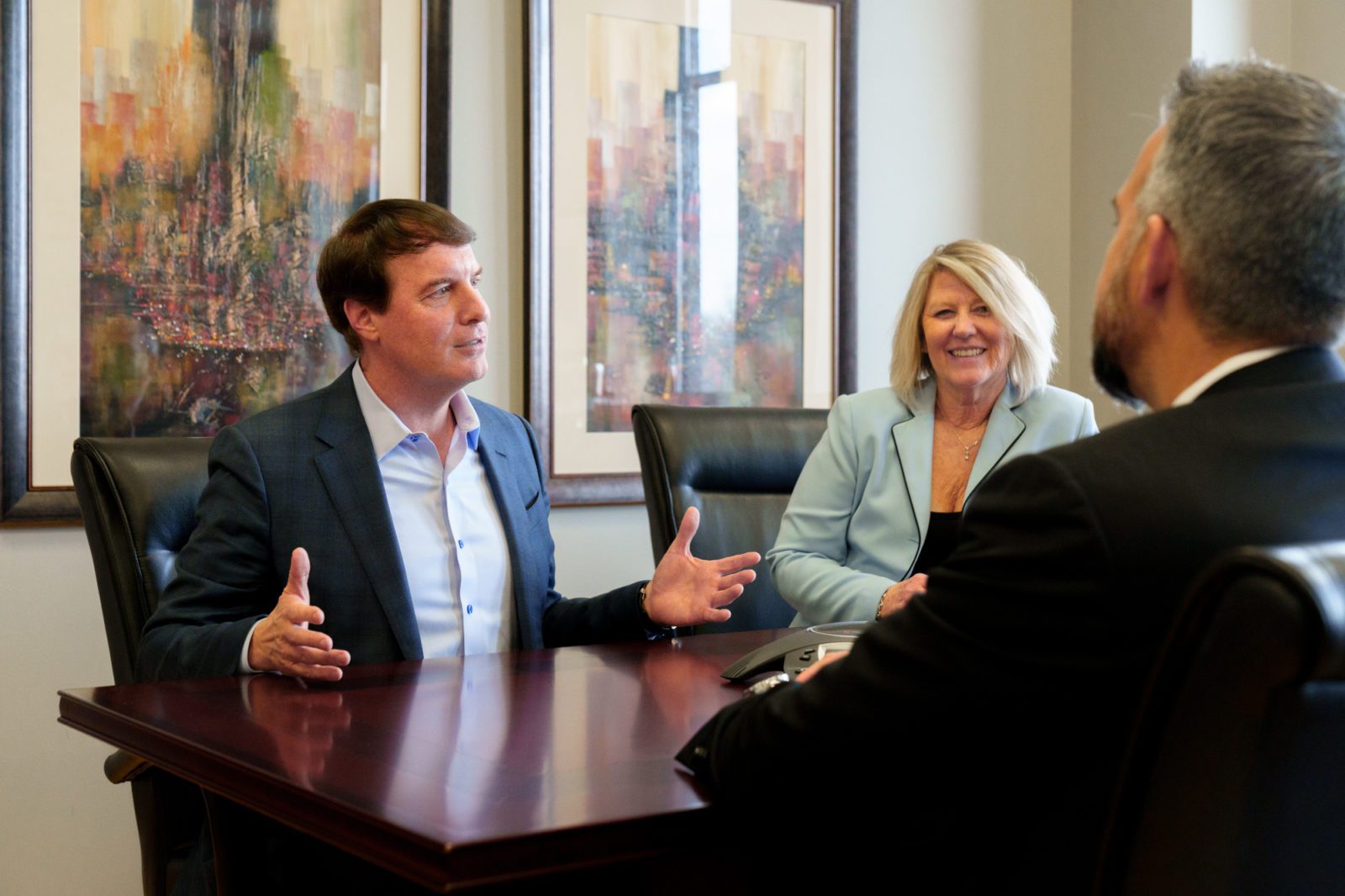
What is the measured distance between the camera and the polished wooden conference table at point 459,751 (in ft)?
3.36

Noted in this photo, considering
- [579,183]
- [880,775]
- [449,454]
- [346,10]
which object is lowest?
[880,775]

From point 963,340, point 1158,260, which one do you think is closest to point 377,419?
point 963,340

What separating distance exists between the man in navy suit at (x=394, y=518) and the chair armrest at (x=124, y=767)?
117mm

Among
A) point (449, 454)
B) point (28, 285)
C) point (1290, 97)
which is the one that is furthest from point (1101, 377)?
point (28, 285)

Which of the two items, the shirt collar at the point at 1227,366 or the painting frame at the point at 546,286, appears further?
the painting frame at the point at 546,286

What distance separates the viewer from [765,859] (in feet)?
3.84

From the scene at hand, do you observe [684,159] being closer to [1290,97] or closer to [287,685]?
[287,685]

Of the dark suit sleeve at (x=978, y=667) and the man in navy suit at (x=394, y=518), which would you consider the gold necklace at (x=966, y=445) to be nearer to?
the man in navy suit at (x=394, y=518)

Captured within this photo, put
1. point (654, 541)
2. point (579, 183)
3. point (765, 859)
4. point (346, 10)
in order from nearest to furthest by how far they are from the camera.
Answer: point (765, 859) < point (654, 541) < point (346, 10) < point (579, 183)

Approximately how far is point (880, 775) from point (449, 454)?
4.58 feet

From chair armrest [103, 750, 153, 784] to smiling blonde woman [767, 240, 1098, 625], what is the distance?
3.85 ft

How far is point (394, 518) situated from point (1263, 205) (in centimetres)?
147

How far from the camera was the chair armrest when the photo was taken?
6.12 feet

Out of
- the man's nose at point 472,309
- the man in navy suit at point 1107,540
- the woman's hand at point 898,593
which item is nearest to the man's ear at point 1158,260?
the man in navy suit at point 1107,540
